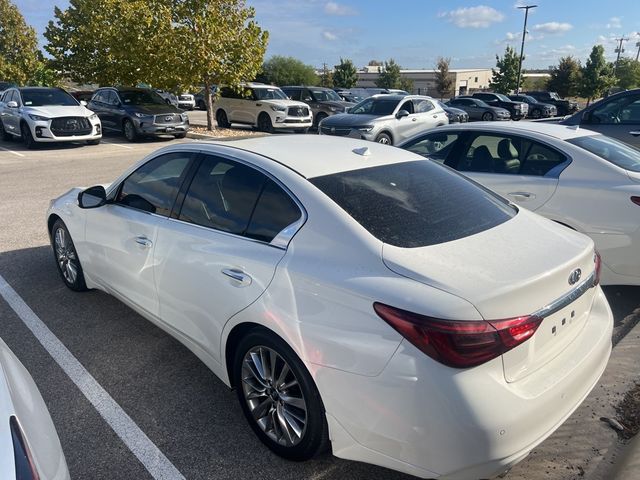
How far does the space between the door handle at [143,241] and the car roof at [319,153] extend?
2.37 feet

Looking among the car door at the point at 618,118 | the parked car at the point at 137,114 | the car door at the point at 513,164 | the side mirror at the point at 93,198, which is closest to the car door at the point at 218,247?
the side mirror at the point at 93,198

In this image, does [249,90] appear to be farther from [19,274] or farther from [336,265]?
[336,265]

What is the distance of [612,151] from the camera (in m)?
4.82

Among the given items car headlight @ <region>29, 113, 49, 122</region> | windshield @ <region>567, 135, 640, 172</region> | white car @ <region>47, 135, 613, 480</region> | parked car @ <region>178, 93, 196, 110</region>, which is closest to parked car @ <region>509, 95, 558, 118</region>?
parked car @ <region>178, 93, 196, 110</region>

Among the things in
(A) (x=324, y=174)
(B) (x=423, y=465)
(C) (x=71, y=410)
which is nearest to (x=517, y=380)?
(B) (x=423, y=465)

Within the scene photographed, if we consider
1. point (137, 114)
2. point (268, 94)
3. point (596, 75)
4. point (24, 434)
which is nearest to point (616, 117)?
point (24, 434)

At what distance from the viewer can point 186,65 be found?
Result: 1712 cm

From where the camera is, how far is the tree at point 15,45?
32375mm

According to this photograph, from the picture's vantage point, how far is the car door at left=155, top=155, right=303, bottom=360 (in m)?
2.62

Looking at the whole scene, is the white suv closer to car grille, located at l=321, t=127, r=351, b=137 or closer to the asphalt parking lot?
car grille, located at l=321, t=127, r=351, b=137

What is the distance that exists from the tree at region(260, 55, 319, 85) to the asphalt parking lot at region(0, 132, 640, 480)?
56.6m

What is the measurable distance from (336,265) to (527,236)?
41.4 inches

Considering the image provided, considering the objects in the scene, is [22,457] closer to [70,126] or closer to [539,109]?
[70,126]

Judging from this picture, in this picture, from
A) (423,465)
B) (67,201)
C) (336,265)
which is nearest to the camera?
(423,465)
